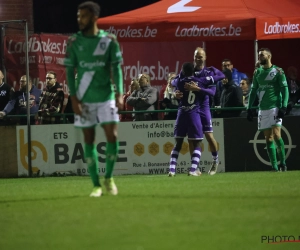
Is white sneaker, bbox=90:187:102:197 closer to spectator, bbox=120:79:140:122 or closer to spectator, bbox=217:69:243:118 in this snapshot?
spectator, bbox=217:69:243:118

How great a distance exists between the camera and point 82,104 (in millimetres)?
11602

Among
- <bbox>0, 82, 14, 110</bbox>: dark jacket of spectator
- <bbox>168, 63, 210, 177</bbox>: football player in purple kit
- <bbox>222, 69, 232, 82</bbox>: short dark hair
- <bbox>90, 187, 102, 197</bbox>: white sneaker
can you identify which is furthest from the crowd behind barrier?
<bbox>90, 187, 102, 197</bbox>: white sneaker

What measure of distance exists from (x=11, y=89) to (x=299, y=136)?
20.6ft

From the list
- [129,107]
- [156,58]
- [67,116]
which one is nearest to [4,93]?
[67,116]

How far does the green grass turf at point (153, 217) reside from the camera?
8117 millimetres

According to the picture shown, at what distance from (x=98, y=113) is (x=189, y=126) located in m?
5.74

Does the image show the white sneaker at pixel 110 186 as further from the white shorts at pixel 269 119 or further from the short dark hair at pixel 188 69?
the white shorts at pixel 269 119

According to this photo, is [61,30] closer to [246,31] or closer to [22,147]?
[22,147]

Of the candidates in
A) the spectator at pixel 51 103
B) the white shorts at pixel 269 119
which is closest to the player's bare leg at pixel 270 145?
the white shorts at pixel 269 119

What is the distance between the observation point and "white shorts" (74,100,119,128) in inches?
453

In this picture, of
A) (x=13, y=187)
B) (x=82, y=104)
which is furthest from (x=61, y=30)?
(x=82, y=104)

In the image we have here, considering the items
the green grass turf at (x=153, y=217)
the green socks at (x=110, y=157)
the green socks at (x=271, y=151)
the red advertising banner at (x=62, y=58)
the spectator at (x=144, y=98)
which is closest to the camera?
the green grass turf at (x=153, y=217)

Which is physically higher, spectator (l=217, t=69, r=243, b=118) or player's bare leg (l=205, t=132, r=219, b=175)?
spectator (l=217, t=69, r=243, b=118)

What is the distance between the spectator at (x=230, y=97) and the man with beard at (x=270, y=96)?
6.11 feet
